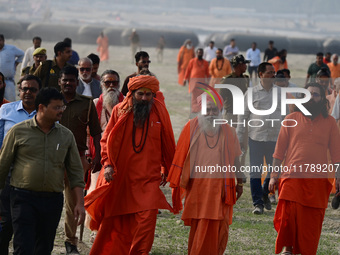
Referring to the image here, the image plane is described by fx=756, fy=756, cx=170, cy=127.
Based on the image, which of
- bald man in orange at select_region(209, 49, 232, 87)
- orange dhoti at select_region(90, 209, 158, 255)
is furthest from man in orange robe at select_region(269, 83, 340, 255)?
bald man in orange at select_region(209, 49, 232, 87)

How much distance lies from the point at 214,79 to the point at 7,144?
1209 cm

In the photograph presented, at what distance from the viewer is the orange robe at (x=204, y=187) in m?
6.18

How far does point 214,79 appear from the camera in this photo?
55.5 feet

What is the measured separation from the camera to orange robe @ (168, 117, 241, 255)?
6176 mm

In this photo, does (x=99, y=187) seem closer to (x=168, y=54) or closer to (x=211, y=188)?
(x=211, y=188)

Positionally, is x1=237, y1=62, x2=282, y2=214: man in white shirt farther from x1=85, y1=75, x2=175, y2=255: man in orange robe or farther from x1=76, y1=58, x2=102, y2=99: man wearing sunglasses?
x1=85, y1=75, x2=175, y2=255: man in orange robe

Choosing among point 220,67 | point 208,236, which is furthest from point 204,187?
point 220,67

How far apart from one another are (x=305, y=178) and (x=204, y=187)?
3.19 ft

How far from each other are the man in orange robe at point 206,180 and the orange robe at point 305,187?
0.58 m

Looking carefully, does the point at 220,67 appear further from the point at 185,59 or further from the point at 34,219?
the point at 34,219

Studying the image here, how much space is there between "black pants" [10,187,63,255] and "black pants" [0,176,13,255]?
356 mm

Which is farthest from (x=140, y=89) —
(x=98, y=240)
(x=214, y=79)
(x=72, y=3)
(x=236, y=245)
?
(x=72, y=3)

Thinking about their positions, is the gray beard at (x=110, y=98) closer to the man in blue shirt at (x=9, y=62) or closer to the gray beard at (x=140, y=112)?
the gray beard at (x=140, y=112)

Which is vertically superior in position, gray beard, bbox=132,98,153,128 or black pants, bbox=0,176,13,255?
gray beard, bbox=132,98,153,128
